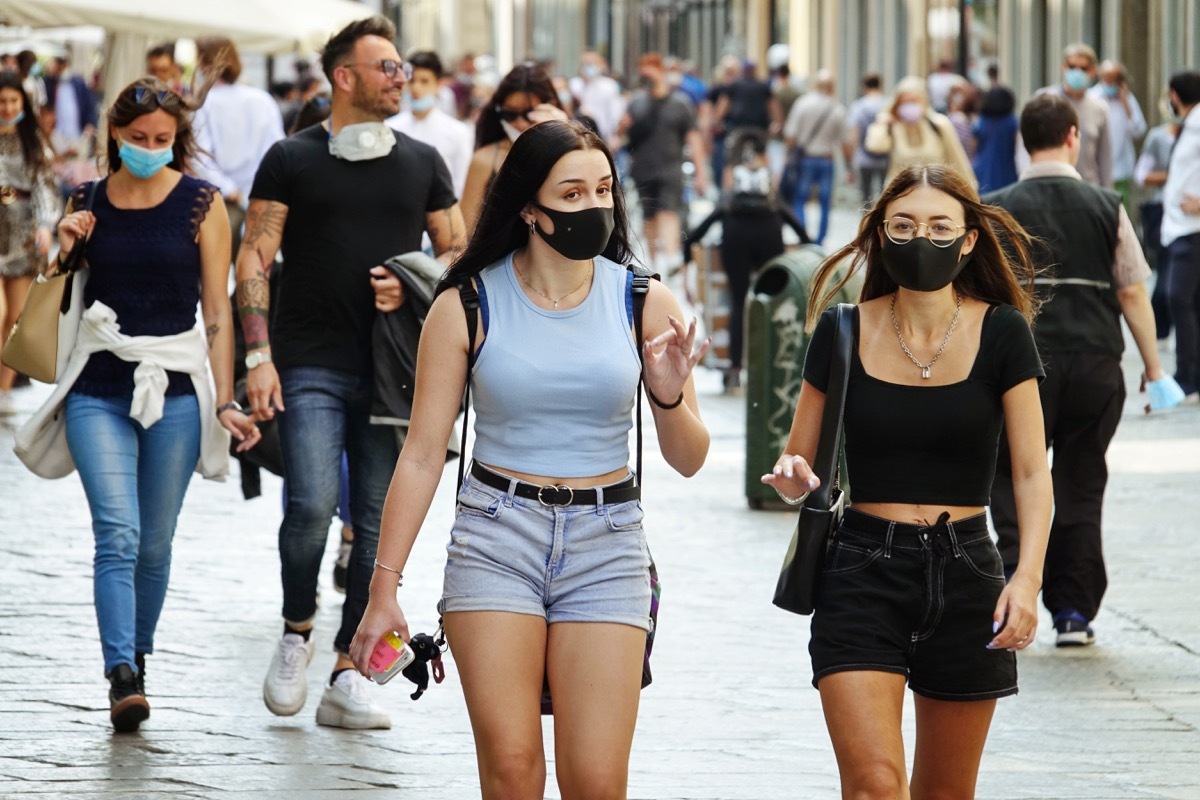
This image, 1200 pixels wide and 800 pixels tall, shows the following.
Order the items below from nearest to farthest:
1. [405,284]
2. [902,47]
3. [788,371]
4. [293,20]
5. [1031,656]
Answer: [405,284] < [1031,656] < [788,371] < [293,20] < [902,47]

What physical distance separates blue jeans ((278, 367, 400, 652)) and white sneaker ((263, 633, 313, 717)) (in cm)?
7

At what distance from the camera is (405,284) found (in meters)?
6.02

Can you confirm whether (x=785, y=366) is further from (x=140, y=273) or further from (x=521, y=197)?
(x=521, y=197)

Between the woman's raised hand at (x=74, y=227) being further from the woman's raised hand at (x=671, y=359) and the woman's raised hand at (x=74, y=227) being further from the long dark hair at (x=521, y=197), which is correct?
the woman's raised hand at (x=671, y=359)

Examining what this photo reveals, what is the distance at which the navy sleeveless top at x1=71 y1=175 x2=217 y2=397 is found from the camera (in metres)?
6.19

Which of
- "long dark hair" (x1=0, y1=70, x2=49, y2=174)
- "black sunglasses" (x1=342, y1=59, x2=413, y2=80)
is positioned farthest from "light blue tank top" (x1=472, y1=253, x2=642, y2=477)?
"long dark hair" (x1=0, y1=70, x2=49, y2=174)

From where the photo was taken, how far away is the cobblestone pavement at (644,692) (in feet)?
18.5

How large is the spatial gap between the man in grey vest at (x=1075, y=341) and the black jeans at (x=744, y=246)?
670 cm

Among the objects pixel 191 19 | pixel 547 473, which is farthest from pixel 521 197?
pixel 191 19

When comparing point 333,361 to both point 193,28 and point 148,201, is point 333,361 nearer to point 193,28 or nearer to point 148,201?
point 148,201

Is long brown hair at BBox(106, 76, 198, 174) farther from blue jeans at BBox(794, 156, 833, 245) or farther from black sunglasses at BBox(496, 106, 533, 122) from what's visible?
blue jeans at BBox(794, 156, 833, 245)

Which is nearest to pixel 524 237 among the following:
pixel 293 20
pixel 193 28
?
pixel 193 28

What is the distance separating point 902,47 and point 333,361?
3117 cm

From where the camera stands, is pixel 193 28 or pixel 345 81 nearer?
pixel 345 81
